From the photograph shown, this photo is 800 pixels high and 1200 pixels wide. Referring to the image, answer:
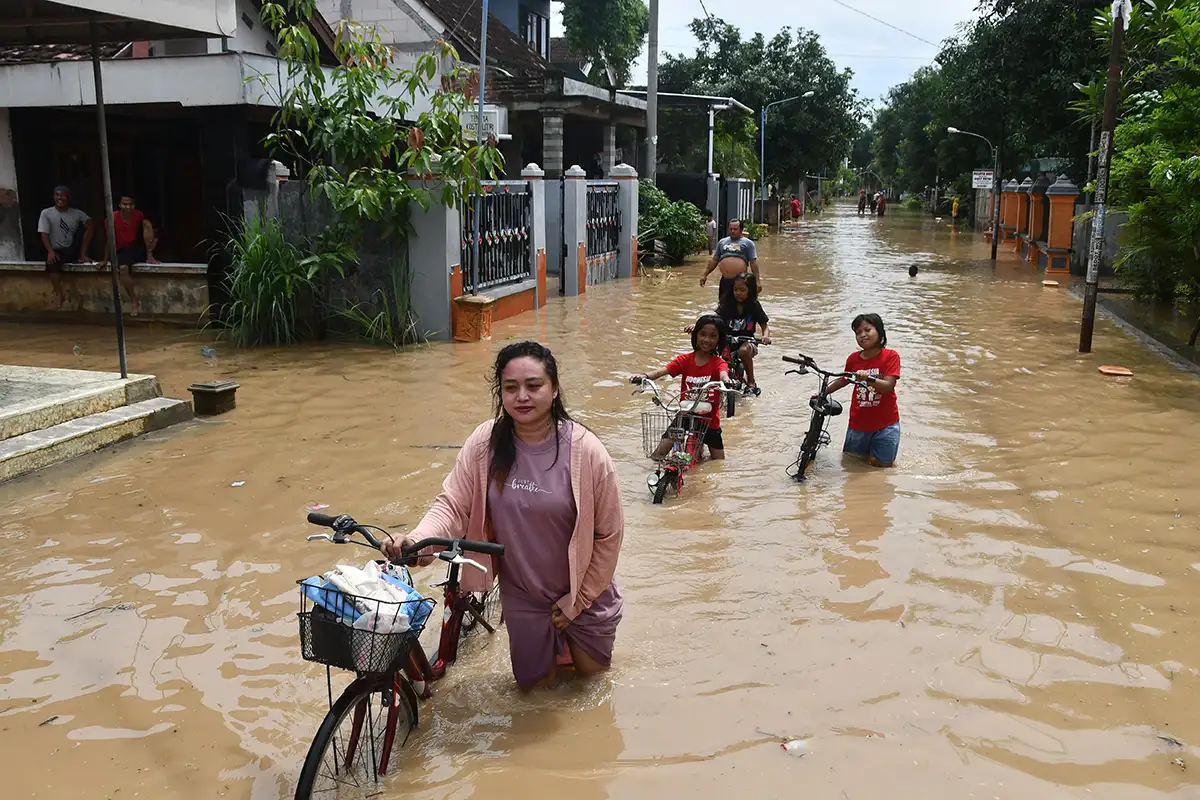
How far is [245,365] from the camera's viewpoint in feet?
35.1

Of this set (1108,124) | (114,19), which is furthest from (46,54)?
(1108,124)

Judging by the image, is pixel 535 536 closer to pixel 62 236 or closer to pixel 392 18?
pixel 62 236

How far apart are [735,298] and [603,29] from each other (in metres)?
30.6

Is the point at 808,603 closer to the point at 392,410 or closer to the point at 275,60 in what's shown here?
the point at 392,410

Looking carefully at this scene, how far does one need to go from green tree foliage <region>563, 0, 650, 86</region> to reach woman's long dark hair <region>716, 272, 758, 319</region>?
29671mm

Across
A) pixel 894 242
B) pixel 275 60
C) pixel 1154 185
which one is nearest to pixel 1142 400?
pixel 1154 185

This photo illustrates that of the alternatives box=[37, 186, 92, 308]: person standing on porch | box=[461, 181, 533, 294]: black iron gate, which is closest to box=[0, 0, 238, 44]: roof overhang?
box=[37, 186, 92, 308]: person standing on porch

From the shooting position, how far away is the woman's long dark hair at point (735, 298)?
1009cm

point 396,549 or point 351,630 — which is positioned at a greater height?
point 396,549

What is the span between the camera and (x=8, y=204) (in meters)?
14.3

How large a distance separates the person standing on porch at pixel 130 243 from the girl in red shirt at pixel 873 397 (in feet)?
31.2

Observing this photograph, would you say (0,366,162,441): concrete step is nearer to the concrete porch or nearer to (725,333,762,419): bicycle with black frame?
the concrete porch

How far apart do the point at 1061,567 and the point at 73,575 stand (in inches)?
206

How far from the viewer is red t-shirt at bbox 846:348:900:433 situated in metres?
7.16
